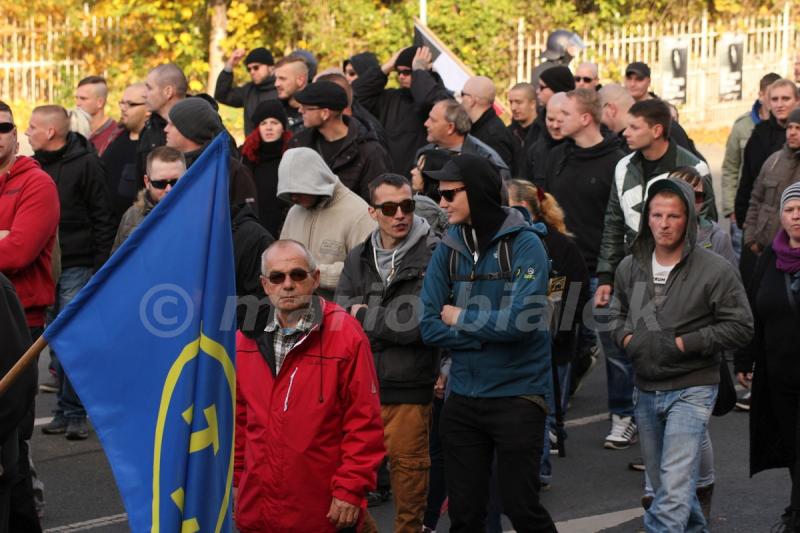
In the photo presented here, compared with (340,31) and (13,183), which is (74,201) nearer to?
(13,183)

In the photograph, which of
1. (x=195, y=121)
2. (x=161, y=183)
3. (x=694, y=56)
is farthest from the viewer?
(x=694, y=56)


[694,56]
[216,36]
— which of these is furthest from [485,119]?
[216,36]

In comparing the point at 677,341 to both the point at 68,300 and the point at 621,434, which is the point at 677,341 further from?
the point at 68,300

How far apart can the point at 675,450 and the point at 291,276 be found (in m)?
2.05

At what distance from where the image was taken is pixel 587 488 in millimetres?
8062

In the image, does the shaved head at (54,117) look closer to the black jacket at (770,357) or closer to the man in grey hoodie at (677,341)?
the man in grey hoodie at (677,341)

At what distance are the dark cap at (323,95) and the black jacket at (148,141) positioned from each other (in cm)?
148

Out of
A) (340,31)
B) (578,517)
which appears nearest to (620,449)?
(578,517)

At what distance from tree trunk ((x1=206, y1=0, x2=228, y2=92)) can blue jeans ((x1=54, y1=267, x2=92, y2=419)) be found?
19.1m

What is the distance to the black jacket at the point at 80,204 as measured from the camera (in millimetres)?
9469

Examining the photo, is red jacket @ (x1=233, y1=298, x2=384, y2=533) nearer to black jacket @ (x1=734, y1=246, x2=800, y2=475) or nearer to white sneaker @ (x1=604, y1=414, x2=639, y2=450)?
black jacket @ (x1=734, y1=246, x2=800, y2=475)

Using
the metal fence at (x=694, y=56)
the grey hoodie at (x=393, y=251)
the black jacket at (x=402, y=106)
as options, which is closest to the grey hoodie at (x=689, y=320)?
the grey hoodie at (x=393, y=251)

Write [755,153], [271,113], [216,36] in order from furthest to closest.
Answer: [216,36] < [755,153] < [271,113]
